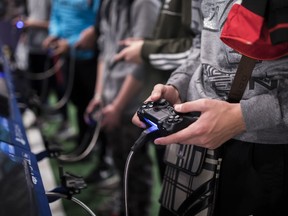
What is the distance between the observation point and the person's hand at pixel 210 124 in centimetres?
78

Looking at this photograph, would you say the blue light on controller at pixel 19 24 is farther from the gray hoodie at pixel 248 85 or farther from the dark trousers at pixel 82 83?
the gray hoodie at pixel 248 85

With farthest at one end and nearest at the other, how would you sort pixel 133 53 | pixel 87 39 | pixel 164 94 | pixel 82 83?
1. pixel 82 83
2. pixel 87 39
3. pixel 133 53
4. pixel 164 94

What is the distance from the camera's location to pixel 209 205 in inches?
35.8

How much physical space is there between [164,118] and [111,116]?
0.95 metres

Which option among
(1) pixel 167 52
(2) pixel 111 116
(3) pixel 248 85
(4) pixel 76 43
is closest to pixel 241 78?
(3) pixel 248 85

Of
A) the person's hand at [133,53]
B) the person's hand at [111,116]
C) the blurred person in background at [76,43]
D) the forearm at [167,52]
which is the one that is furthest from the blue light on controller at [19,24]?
the forearm at [167,52]

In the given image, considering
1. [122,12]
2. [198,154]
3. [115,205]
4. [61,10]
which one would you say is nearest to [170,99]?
[198,154]

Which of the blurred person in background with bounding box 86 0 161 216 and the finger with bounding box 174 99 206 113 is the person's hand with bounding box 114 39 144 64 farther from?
Result: the finger with bounding box 174 99 206 113

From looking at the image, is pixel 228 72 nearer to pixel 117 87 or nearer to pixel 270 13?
pixel 270 13

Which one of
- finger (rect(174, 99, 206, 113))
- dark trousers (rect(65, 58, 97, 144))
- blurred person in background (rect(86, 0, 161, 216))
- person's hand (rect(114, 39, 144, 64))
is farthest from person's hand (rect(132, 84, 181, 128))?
dark trousers (rect(65, 58, 97, 144))

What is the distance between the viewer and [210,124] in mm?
777

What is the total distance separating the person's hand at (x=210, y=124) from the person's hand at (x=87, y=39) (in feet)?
5.01

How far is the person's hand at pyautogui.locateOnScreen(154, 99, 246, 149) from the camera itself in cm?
78

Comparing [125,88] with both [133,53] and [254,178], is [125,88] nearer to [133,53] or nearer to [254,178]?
[133,53]
